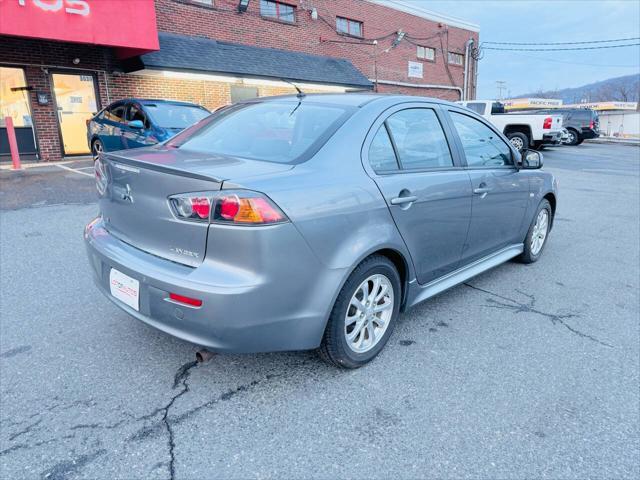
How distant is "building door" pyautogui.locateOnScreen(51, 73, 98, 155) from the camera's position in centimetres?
1208

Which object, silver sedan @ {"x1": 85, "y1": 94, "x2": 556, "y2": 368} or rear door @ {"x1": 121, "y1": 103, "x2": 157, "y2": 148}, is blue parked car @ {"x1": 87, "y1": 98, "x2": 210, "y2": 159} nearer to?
rear door @ {"x1": 121, "y1": 103, "x2": 157, "y2": 148}

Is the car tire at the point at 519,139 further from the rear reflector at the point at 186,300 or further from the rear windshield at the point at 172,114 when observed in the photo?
the rear reflector at the point at 186,300

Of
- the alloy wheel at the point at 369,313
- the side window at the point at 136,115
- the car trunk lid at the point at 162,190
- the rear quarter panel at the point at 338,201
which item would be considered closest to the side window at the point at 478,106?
the side window at the point at 136,115

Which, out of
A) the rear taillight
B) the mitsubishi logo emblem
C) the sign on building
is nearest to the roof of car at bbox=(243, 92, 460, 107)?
the rear taillight

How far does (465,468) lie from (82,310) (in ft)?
9.04

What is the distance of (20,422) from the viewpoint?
217 centimetres

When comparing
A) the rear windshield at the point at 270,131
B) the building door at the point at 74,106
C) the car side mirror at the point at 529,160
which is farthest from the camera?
the building door at the point at 74,106

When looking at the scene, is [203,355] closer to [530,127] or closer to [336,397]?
[336,397]

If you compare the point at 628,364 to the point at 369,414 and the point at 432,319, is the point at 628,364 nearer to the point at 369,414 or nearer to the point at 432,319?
the point at 432,319

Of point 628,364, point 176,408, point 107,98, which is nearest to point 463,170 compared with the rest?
point 628,364

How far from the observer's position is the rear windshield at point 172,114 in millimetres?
8859

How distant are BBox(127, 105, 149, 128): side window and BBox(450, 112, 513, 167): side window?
691cm

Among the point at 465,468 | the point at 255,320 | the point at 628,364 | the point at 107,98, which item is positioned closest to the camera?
the point at 465,468

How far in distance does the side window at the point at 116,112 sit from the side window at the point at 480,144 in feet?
26.2
